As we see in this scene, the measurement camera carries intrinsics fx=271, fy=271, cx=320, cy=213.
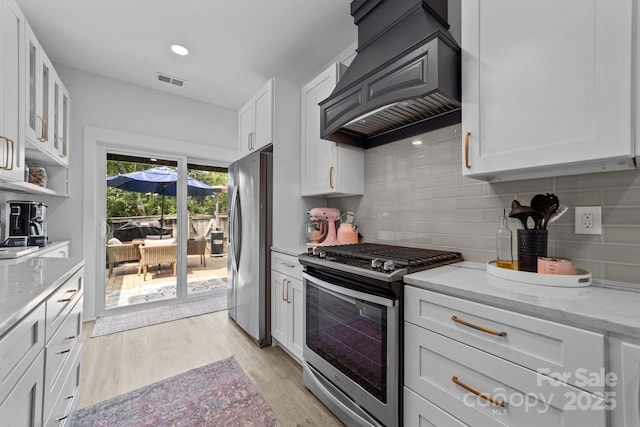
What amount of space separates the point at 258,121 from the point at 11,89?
165 centimetres

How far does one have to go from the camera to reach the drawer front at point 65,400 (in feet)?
3.71

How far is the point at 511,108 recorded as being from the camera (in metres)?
1.17

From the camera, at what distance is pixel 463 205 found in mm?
1655

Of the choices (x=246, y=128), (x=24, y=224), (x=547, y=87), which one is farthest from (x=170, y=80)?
(x=547, y=87)

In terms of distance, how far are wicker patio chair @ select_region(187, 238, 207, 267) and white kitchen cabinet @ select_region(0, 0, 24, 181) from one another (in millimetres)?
2018

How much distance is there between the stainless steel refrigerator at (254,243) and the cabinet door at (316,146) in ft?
1.10

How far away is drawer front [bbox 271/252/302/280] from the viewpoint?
2.06 meters

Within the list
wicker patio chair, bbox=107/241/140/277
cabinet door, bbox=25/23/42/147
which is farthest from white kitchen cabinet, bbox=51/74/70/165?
wicker patio chair, bbox=107/241/140/277

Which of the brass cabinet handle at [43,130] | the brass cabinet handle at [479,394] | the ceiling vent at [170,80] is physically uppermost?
the ceiling vent at [170,80]

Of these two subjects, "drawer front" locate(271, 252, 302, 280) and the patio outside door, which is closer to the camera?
"drawer front" locate(271, 252, 302, 280)

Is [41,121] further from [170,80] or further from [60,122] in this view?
[170,80]

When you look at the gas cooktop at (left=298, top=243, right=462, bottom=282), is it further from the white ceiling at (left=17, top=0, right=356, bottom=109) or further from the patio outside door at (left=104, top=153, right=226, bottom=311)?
the patio outside door at (left=104, top=153, right=226, bottom=311)

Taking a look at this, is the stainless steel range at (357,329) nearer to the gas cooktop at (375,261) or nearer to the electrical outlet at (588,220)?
the gas cooktop at (375,261)

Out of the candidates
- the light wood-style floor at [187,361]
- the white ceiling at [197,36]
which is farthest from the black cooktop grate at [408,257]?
the white ceiling at [197,36]
